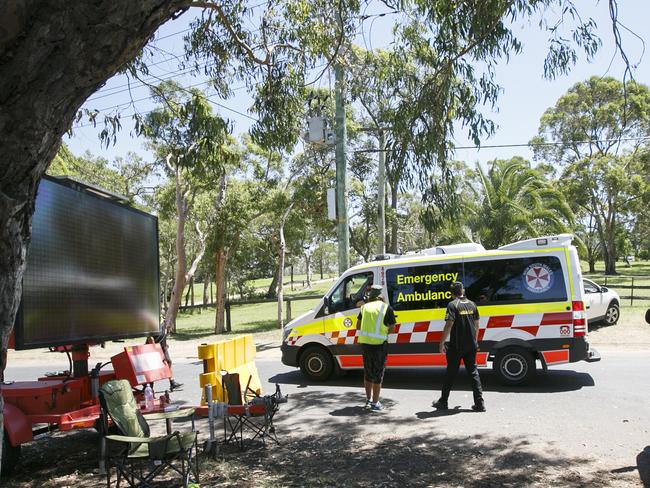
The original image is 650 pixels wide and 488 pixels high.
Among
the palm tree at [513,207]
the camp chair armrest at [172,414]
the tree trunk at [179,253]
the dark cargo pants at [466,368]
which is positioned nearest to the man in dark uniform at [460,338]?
the dark cargo pants at [466,368]

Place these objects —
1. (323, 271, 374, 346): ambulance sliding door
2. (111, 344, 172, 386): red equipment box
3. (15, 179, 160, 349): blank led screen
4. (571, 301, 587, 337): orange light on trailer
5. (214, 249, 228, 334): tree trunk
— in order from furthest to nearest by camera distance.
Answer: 1. (214, 249, 228, 334): tree trunk
2. (323, 271, 374, 346): ambulance sliding door
3. (571, 301, 587, 337): orange light on trailer
4. (111, 344, 172, 386): red equipment box
5. (15, 179, 160, 349): blank led screen

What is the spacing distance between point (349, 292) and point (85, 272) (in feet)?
16.6

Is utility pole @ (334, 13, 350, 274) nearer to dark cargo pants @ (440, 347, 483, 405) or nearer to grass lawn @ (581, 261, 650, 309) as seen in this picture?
dark cargo pants @ (440, 347, 483, 405)

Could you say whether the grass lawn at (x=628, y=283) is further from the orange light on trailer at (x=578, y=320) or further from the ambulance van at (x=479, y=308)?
the ambulance van at (x=479, y=308)

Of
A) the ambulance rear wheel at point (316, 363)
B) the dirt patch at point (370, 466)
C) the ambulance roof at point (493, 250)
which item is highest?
the ambulance roof at point (493, 250)

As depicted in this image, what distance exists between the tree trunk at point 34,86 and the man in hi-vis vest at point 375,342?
221 inches

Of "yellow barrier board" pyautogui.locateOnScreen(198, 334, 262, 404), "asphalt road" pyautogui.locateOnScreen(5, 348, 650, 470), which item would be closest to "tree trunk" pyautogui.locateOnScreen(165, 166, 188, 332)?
"asphalt road" pyautogui.locateOnScreen(5, 348, 650, 470)

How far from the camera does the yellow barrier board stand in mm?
6820

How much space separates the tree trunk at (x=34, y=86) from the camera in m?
2.69

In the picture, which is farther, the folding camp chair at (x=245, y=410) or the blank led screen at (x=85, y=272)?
the folding camp chair at (x=245, y=410)

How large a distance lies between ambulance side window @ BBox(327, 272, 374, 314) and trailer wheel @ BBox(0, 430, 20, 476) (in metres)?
5.60

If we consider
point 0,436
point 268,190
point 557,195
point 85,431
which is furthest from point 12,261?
point 557,195

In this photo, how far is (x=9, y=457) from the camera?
19.0 ft

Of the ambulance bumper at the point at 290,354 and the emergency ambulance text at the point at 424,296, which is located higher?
the emergency ambulance text at the point at 424,296
